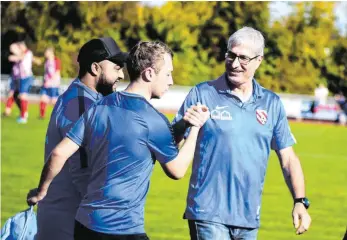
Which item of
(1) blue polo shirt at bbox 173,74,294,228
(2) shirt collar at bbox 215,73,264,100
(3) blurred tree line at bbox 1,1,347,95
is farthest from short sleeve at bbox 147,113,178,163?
(3) blurred tree line at bbox 1,1,347,95

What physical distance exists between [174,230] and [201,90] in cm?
530

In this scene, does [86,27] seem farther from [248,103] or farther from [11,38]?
[248,103]

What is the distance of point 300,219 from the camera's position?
649 cm

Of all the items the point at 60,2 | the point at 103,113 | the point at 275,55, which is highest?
the point at 103,113

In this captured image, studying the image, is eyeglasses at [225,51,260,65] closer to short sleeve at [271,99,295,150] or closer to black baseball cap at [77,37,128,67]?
short sleeve at [271,99,295,150]

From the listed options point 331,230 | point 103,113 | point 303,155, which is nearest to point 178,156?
point 103,113

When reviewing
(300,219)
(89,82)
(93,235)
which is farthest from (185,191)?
(93,235)

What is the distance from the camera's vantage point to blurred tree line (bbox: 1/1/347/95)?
48.7m

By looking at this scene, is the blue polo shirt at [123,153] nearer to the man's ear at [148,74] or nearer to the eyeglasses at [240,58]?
the man's ear at [148,74]

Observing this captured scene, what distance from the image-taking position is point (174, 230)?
11500mm

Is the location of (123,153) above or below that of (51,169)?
above

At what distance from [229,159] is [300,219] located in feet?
2.23

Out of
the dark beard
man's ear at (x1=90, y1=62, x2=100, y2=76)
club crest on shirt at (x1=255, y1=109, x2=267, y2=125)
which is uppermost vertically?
man's ear at (x1=90, y1=62, x2=100, y2=76)

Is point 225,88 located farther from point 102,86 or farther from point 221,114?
point 102,86
